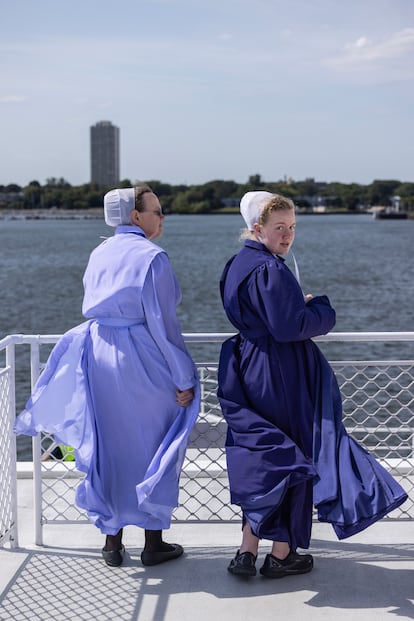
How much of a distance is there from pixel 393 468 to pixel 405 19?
91.1 metres

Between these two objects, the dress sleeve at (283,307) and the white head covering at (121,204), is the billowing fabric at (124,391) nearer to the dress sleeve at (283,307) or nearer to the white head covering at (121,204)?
the white head covering at (121,204)

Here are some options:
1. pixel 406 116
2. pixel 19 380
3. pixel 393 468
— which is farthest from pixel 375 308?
A: pixel 406 116

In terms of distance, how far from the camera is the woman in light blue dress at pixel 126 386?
3.78 meters

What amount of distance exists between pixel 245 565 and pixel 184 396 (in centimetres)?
71

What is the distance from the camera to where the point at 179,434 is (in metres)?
3.85

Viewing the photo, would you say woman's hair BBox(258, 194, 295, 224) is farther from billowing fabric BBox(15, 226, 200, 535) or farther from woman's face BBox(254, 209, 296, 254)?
billowing fabric BBox(15, 226, 200, 535)

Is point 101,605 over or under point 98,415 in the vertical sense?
under

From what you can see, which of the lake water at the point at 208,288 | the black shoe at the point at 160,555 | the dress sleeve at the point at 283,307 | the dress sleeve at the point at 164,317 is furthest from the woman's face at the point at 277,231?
the lake water at the point at 208,288

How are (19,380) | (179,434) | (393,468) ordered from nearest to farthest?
(179,434)
(393,468)
(19,380)

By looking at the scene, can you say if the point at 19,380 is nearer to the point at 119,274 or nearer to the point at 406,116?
the point at 119,274

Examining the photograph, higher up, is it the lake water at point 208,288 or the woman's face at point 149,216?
the woman's face at point 149,216

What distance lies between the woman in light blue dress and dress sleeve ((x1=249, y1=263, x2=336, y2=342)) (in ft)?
1.13

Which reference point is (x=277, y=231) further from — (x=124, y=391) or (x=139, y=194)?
(x=124, y=391)

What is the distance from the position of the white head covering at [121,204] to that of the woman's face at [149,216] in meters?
0.04
